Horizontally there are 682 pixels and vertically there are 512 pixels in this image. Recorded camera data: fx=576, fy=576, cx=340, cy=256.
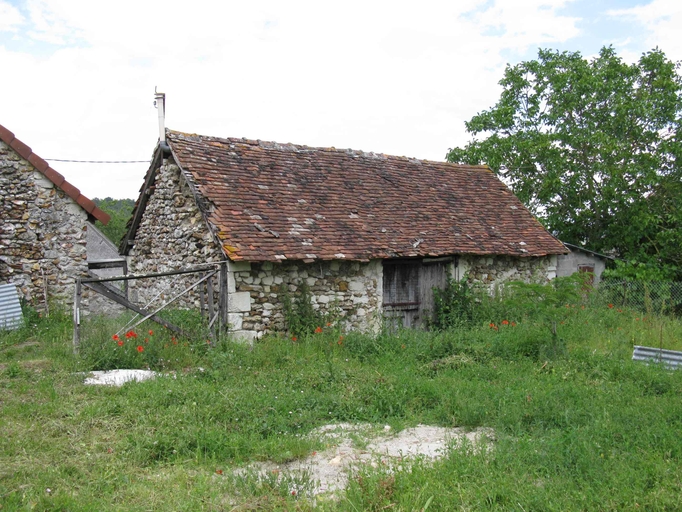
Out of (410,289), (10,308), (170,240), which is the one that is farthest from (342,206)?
(10,308)

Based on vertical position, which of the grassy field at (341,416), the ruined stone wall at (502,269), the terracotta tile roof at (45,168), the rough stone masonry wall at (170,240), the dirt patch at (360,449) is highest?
the terracotta tile roof at (45,168)

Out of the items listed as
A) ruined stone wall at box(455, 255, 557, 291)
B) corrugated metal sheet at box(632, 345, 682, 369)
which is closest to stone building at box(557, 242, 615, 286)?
ruined stone wall at box(455, 255, 557, 291)

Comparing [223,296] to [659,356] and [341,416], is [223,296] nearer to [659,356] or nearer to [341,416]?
[341,416]

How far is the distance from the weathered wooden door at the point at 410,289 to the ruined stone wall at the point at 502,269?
661 mm

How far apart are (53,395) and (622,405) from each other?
21.5 feet

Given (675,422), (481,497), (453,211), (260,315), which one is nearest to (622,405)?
(675,422)

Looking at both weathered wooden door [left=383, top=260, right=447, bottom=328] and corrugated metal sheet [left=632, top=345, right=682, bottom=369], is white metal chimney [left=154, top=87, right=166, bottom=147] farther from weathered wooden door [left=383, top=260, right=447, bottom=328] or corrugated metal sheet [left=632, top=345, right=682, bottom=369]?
corrugated metal sheet [left=632, top=345, right=682, bottom=369]

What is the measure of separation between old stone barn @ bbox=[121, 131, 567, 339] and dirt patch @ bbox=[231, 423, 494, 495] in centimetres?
433

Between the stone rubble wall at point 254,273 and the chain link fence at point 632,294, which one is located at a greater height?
the stone rubble wall at point 254,273

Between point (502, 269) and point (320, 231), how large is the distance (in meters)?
5.03

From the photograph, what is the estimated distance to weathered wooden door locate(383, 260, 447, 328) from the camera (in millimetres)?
12133

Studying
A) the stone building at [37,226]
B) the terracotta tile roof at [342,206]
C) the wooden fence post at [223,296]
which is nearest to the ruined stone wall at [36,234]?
the stone building at [37,226]

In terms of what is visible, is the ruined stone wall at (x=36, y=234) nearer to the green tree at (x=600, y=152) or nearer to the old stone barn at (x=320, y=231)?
the old stone barn at (x=320, y=231)

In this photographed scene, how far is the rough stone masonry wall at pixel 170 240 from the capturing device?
1117cm
